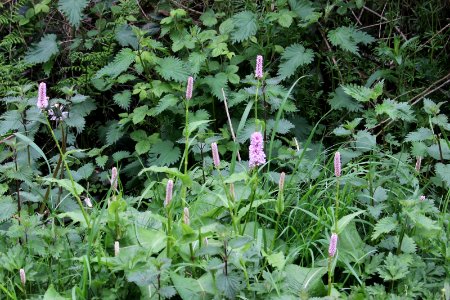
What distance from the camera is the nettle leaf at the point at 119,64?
13.4 feet

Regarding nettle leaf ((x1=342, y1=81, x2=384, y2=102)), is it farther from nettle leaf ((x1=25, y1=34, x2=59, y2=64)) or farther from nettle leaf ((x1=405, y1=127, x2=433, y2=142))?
nettle leaf ((x1=25, y1=34, x2=59, y2=64))

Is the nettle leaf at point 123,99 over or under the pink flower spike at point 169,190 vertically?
under

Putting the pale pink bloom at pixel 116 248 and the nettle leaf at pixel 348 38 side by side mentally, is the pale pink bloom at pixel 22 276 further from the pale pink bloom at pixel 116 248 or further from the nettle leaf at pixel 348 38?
the nettle leaf at pixel 348 38

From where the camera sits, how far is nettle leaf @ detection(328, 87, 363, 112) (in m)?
4.06

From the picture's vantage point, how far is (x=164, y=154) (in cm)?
403

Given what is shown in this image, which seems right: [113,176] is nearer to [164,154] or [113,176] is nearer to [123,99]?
[164,154]

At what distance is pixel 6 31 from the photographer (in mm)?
4852

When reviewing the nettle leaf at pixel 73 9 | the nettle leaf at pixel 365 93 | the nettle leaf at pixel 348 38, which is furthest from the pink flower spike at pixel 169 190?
the nettle leaf at pixel 73 9

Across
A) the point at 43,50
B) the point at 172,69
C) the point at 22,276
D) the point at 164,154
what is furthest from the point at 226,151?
the point at 22,276

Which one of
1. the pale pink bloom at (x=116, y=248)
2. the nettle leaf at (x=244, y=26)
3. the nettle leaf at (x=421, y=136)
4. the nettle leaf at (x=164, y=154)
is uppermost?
the nettle leaf at (x=244, y=26)

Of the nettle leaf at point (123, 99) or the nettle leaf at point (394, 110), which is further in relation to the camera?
the nettle leaf at point (123, 99)

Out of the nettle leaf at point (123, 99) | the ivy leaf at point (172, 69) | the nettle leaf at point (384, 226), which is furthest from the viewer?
the nettle leaf at point (123, 99)

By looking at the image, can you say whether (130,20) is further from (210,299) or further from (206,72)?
(210,299)

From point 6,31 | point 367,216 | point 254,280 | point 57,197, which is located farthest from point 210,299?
point 6,31
